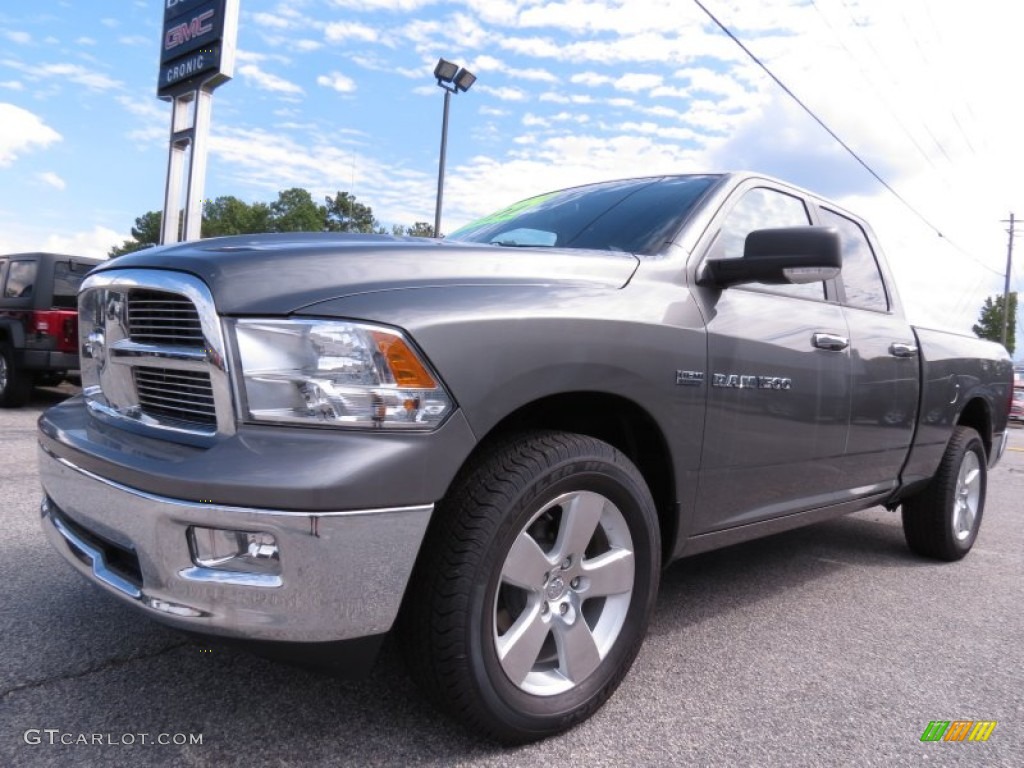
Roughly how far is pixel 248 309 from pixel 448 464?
57 cm

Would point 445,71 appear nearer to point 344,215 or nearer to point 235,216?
point 344,215

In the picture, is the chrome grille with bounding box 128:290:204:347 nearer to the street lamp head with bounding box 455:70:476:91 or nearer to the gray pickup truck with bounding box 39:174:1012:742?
the gray pickup truck with bounding box 39:174:1012:742

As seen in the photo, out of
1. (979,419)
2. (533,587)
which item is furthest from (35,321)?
(979,419)

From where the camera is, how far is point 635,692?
239 cm

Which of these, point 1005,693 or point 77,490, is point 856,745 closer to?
point 1005,693

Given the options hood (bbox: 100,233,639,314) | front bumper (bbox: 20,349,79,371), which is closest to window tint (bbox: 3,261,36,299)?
front bumper (bbox: 20,349,79,371)

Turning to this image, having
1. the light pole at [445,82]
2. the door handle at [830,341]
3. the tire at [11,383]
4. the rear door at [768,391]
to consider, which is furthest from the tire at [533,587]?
the light pole at [445,82]

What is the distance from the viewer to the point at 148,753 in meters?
1.86

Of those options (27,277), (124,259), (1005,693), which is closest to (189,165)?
(27,277)

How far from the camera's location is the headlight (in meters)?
1.70

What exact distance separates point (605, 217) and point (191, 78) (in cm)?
1577

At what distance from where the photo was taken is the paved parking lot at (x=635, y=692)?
1955 millimetres

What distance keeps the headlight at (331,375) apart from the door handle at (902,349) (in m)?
2.66

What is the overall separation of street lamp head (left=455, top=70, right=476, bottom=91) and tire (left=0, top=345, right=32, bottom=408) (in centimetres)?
965
